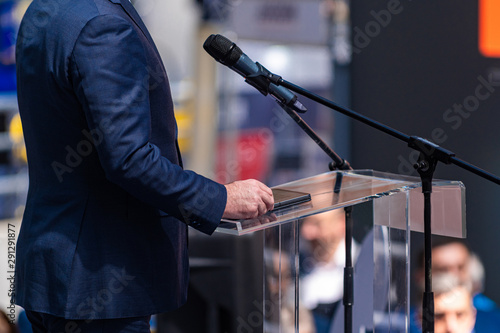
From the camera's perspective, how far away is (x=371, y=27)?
354 cm

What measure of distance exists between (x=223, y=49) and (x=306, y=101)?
340cm

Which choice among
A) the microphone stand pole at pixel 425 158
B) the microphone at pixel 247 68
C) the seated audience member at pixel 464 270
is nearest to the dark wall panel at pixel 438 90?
the seated audience member at pixel 464 270

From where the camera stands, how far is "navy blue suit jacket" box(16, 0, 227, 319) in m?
1.19

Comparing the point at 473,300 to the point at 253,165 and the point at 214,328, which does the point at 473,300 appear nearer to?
the point at 214,328

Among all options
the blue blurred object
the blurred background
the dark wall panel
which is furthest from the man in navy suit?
the blue blurred object

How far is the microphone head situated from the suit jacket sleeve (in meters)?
0.17

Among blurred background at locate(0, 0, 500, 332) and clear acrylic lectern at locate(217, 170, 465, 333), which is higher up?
blurred background at locate(0, 0, 500, 332)

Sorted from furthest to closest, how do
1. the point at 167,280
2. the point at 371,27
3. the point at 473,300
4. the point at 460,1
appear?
the point at 371,27
the point at 460,1
the point at 473,300
the point at 167,280

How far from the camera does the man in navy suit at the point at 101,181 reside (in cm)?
119

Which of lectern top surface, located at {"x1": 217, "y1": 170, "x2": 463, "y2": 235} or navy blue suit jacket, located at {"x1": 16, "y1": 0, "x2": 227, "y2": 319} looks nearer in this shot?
navy blue suit jacket, located at {"x1": 16, "y1": 0, "x2": 227, "y2": 319}

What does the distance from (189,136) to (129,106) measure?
12.1 ft

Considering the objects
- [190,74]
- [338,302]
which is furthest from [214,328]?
[190,74]

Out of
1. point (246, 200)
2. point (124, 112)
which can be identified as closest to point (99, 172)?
point (124, 112)

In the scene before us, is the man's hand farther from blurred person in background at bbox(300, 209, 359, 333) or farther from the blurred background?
the blurred background
